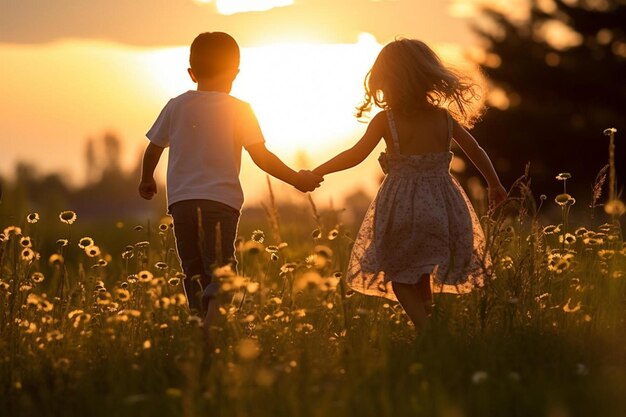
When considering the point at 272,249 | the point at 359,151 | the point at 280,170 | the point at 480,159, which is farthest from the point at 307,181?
the point at 480,159

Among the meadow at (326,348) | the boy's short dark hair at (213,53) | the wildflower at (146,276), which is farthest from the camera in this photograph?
the boy's short dark hair at (213,53)

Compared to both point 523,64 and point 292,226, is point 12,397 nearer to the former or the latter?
point 292,226

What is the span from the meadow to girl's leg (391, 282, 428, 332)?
13 cm

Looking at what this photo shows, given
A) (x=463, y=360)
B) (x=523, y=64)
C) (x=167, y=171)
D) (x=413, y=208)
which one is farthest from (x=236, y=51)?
(x=523, y=64)

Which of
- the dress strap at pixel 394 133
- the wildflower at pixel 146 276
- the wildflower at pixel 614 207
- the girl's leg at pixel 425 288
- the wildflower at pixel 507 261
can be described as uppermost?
the dress strap at pixel 394 133

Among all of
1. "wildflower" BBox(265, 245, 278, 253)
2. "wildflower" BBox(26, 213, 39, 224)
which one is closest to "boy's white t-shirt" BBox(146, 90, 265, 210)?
"wildflower" BBox(265, 245, 278, 253)

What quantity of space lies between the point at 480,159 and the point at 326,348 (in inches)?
79.9

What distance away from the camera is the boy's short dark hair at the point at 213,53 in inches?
254

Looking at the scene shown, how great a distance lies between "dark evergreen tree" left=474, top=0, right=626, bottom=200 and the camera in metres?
A: 31.4

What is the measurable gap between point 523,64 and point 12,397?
29342mm

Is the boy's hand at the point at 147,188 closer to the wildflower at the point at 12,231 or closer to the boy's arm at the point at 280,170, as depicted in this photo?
the boy's arm at the point at 280,170

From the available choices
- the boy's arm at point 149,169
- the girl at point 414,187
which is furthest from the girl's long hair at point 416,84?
the boy's arm at point 149,169

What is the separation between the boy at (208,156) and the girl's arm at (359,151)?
104 millimetres

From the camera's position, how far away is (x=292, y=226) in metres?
16.0
